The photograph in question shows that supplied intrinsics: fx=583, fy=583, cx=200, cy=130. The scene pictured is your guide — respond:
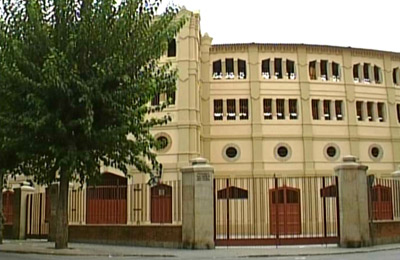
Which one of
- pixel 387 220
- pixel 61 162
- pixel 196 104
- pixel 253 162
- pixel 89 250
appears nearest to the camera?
pixel 61 162

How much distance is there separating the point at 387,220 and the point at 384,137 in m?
24.5

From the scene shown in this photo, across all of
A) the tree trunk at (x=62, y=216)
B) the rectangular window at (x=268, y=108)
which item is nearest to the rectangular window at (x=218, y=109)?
the rectangular window at (x=268, y=108)

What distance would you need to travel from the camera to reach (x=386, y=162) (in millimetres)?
43625

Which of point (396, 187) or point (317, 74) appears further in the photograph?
point (317, 74)

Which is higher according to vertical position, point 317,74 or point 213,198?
point 317,74

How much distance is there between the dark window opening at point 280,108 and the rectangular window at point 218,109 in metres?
4.11

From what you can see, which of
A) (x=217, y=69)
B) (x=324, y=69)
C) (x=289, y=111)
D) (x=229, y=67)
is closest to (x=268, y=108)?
(x=289, y=111)

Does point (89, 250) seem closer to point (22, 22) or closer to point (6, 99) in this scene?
point (6, 99)

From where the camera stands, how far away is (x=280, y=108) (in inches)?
1692

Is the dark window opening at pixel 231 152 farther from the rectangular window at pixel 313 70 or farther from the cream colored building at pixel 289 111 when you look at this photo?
→ the rectangular window at pixel 313 70

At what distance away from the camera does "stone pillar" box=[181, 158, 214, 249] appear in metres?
18.7

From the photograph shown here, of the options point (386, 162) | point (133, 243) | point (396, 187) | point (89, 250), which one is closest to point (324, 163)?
point (386, 162)

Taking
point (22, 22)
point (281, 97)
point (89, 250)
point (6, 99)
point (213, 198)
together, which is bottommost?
point (89, 250)

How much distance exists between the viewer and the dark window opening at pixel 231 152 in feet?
139
